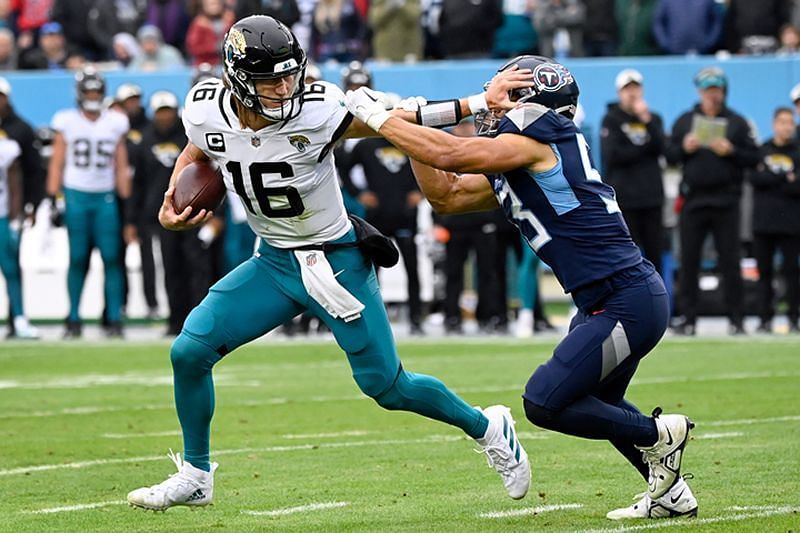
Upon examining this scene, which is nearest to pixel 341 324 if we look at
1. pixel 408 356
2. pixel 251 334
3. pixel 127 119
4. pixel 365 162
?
pixel 251 334

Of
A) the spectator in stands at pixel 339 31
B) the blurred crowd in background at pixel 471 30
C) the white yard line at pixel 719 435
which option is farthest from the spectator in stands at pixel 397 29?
the white yard line at pixel 719 435

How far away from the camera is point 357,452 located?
6879 mm

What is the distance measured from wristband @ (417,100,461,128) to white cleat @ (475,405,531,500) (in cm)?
107

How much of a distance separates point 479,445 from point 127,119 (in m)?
8.47

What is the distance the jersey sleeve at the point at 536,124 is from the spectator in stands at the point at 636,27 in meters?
10.5

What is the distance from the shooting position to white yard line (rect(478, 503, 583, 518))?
5351 mm

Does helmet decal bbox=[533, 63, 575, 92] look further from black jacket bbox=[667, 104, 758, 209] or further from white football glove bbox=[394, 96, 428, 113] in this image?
black jacket bbox=[667, 104, 758, 209]

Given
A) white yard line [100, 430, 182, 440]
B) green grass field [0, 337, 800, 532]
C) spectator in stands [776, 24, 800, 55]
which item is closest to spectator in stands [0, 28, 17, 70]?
green grass field [0, 337, 800, 532]

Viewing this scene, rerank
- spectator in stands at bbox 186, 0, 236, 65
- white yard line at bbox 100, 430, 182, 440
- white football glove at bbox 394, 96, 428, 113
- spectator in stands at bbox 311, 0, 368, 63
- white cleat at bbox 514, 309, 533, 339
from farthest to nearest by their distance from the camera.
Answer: spectator in stands at bbox 186, 0, 236, 65, spectator in stands at bbox 311, 0, 368, 63, white cleat at bbox 514, 309, 533, 339, white yard line at bbox 100, 430, 182, 440, white football glove at bbox 394, 96, 428, 113

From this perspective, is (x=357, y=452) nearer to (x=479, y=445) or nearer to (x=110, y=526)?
(x=479, y=445)

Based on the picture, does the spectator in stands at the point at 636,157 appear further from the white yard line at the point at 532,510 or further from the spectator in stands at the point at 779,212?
the white yard line at the point at 532,510

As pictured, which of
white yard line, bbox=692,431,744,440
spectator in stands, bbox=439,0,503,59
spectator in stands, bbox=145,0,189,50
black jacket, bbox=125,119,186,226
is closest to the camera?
white yard line, bbox=692,431,744,440

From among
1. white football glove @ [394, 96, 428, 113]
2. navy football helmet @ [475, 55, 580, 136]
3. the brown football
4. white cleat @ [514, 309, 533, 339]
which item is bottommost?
white cleat @ [514, 309, 533, 339]

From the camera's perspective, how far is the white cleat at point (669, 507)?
5.24 meters
